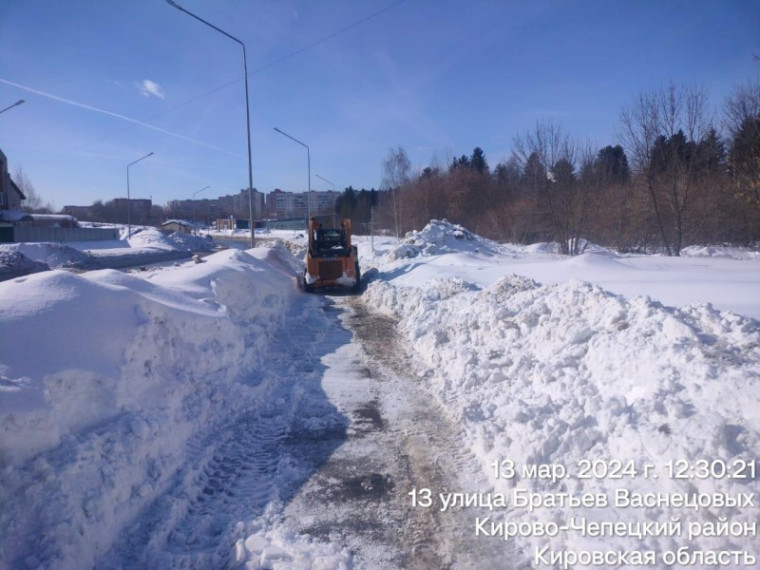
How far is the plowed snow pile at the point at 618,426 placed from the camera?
382 cm

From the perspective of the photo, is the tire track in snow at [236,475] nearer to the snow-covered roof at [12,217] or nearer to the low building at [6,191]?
the snow-covered roof at [12,217]

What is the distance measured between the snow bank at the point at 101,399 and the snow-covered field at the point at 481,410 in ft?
0.06

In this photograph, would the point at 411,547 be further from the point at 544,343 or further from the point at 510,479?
the point at 544,343

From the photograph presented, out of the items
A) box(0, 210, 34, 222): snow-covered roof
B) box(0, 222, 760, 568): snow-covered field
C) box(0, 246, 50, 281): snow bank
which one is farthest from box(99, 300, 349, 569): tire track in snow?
box(0, 210, 34, 222): snow-covered roof

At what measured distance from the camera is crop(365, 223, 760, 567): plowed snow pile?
382 centimetres

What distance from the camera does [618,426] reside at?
189 inches

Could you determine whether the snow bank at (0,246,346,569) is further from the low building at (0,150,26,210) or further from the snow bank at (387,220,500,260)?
the low building at (0,150,26,210)

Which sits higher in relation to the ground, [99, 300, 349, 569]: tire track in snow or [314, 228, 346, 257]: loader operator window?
[314, 228, 346, 257]: loader operator window

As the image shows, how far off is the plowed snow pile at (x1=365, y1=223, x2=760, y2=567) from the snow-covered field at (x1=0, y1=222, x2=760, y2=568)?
0.02 metres

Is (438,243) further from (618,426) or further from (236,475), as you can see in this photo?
(236,475)

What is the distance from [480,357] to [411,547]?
438 cm

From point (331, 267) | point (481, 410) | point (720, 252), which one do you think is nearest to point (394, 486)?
point (481, 410)

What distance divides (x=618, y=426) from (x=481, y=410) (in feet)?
6.16

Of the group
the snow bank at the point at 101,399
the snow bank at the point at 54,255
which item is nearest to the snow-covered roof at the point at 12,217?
the snow bank at the point at 54,255
